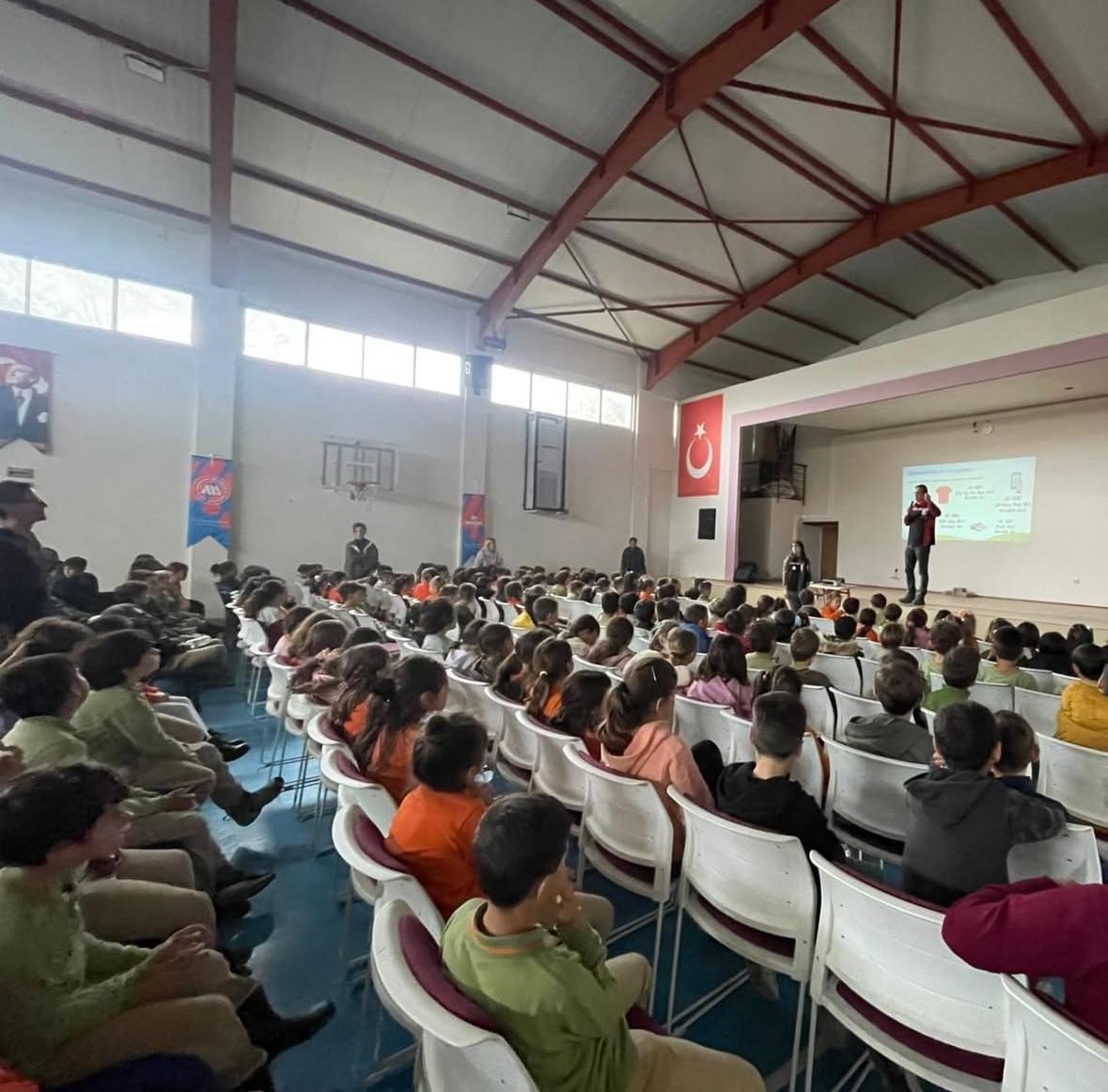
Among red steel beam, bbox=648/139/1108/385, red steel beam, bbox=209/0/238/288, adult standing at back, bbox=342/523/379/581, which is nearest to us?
red steel beam, bbox=209/0/238/288

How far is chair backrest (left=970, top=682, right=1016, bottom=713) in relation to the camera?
3.15m

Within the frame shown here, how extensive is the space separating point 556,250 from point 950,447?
26.3ft

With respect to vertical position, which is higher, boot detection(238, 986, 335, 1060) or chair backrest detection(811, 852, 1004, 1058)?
chair backrest detection(811, 852, 1004, 1058)

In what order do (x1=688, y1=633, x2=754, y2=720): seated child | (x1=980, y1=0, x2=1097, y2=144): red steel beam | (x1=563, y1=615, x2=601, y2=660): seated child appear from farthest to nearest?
(x1=980, y1=0, x2=1097, y2=144): red steel beam < (x1=563, y1=615, x2=601, y2=660): seated child < (x1=688, y1=633, x2=754, y2=720): seated child

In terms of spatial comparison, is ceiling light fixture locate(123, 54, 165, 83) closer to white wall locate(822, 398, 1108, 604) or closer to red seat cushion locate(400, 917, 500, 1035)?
red seat cushion locate(400, 917, 500, 1035)

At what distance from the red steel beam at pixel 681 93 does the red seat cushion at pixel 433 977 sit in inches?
272

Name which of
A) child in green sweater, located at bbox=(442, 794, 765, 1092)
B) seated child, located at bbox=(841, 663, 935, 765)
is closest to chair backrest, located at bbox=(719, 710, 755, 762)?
seated child, located at bbox=(841, 663, 935, 765)

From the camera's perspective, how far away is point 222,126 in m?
6.16

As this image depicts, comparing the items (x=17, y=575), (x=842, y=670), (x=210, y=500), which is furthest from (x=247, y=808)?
(x=210, y=500)

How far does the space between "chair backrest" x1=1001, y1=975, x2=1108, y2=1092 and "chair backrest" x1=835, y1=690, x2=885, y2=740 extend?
2.03 meters

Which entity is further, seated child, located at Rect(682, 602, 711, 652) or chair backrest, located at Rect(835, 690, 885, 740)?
seated child, located at Rect(682, 602, 711, 652)

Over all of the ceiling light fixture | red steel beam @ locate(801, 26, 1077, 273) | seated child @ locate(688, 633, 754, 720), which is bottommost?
seated child @ locate(688, 633, 754, 720)

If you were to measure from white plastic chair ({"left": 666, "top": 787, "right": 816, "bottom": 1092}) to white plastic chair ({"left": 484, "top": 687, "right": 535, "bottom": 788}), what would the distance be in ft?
3.53

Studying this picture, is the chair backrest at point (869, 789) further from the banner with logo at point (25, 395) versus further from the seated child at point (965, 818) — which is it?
the banner with logo at point (25, 395)
